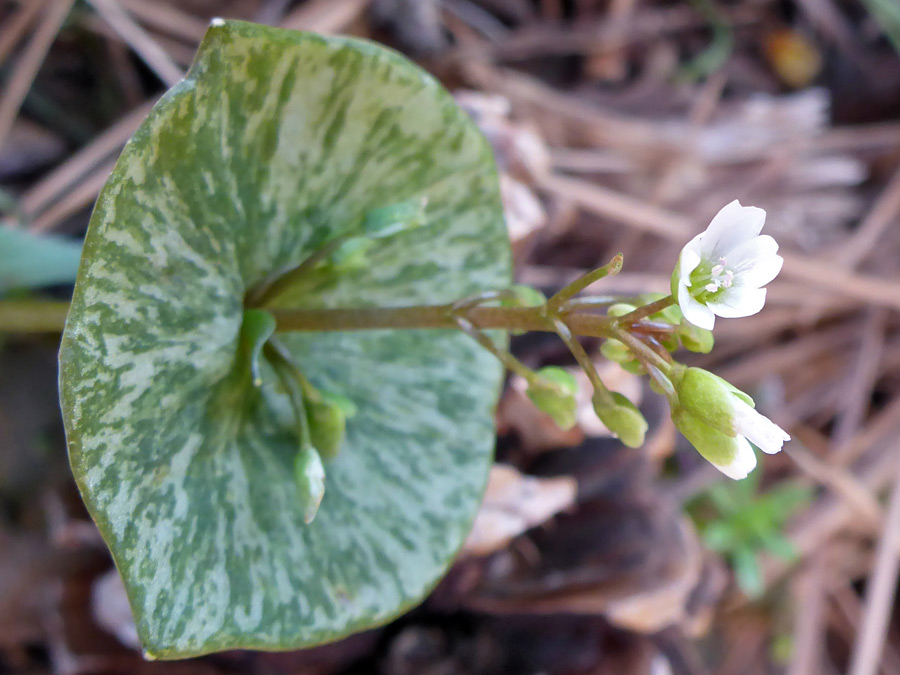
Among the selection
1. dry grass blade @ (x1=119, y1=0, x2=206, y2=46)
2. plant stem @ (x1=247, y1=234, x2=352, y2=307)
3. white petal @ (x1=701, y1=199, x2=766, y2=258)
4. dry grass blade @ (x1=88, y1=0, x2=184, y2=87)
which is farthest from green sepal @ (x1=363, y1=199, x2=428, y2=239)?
dry grass blade @ (x1=119, y1=0, x2=206, y2=46)

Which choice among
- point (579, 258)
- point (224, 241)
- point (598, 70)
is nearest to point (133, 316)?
point (224, 241)

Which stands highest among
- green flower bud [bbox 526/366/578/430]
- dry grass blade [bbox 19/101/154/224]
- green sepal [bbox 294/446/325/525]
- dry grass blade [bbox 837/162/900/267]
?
dry grass blade [bbox 19/101/154/224]

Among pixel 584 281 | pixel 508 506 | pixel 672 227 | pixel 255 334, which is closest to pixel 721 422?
pixel 584 281

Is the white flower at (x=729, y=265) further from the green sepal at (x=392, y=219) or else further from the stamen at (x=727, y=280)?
the green sepal at (x=392, y=219)

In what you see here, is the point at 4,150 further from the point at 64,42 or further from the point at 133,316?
the point at 133,316

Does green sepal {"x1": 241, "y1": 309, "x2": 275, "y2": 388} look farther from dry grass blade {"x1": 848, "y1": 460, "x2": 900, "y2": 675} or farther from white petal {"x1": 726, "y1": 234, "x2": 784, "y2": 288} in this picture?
dry grass blade {"x1": 848, "y1": 460, "x2": 900, "y2": 675}

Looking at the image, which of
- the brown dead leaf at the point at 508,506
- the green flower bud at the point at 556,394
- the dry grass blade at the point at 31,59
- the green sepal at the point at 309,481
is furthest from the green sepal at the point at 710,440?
the dry grass blade at the point at 31,59
